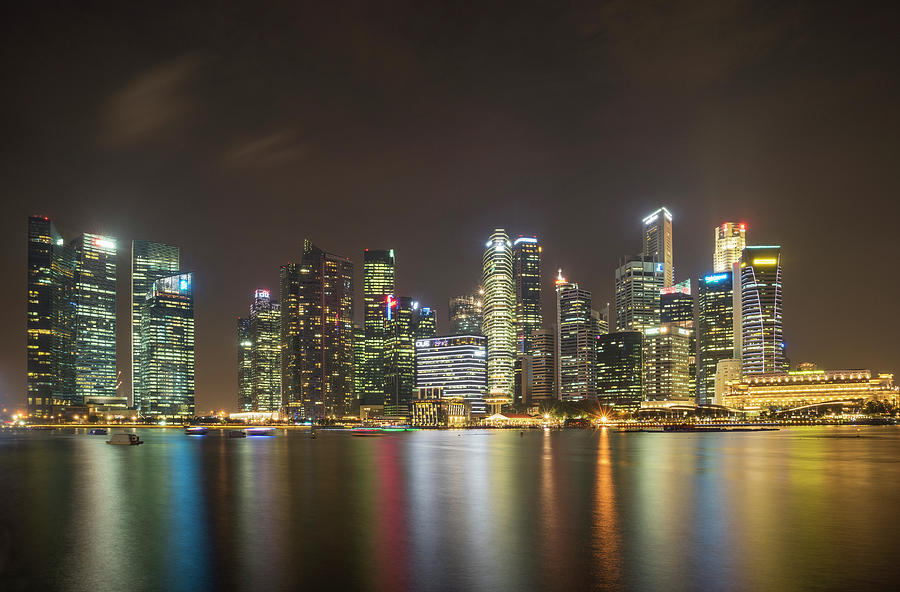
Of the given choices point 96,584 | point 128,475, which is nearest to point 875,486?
point 96,584

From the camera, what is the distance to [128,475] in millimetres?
66938

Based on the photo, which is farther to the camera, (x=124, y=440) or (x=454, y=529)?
(x=124, y=440)

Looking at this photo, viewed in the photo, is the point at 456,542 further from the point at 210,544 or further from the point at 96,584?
the point at 96,584

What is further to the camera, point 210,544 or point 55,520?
point 55,520

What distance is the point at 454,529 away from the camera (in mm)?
35594

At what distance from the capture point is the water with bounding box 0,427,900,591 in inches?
1003

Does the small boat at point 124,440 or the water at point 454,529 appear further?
the small boat at point 124,440

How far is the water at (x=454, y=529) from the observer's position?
83.6 ft

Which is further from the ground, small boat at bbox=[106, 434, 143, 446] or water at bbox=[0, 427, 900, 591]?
water at bbox=[0, 427, 900, 591]

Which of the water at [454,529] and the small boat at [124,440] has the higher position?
the water at [454,529]

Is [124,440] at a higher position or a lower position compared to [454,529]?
lower

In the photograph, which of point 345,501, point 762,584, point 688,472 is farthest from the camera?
point 688,472

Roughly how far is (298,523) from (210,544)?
6447 mm

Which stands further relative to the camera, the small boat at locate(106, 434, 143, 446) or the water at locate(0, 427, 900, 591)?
the small boat at locate(106, 434, 143, 446)
